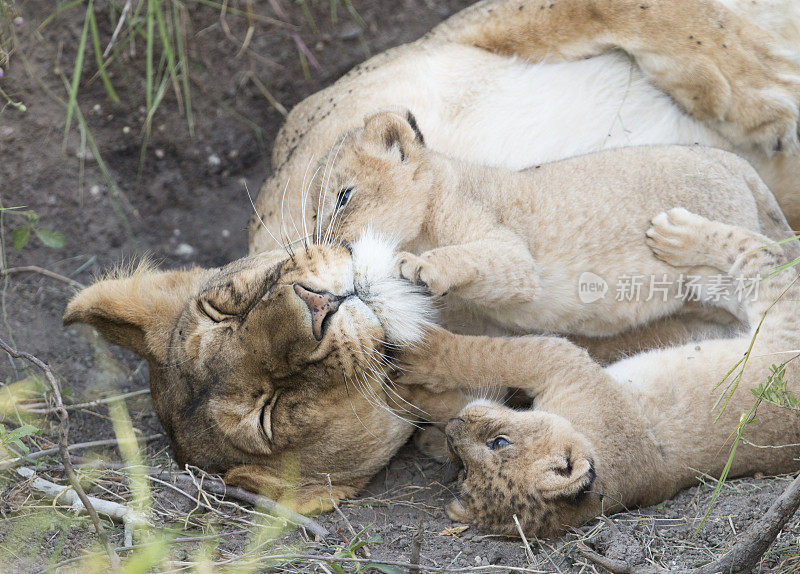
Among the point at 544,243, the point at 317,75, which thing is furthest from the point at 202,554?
the point at 317,75

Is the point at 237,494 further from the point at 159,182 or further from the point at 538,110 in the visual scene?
the point at 159,182

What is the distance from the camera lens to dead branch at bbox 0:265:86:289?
4914 millimetres

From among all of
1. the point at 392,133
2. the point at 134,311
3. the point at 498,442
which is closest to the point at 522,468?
the point at 498,442

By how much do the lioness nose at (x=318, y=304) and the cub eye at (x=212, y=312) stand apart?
1.67ft

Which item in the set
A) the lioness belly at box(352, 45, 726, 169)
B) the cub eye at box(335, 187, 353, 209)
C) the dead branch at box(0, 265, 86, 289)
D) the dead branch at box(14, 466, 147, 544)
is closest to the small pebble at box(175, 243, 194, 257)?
the dead branch at box(0, 265, 86, 289)

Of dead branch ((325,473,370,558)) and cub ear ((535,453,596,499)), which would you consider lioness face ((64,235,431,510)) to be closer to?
dead branch ((325,473,370,558))

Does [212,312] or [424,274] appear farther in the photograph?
[212,312]

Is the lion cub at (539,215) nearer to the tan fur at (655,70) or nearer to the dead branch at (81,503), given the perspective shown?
the tan fur at (655,70)

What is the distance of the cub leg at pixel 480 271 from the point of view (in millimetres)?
3227

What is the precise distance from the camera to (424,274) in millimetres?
3197

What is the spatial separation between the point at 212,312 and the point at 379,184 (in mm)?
865

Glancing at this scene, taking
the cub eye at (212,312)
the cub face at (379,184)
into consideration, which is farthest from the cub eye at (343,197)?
the cub eye at (212,312)

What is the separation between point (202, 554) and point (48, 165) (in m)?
3.30

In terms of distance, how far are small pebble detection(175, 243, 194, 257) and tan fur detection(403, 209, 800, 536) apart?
276 centimetres
